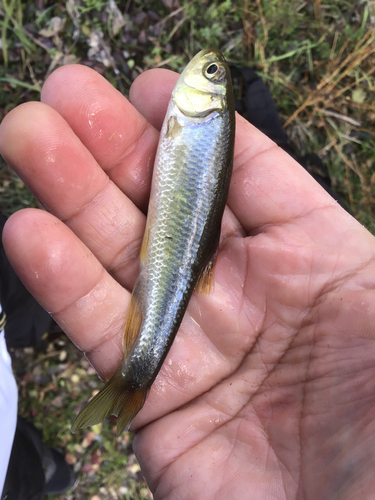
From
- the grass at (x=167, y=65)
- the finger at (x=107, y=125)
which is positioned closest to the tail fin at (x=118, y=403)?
the finger at (x=107, y=125)

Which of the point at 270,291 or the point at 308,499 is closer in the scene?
the point at 308,499

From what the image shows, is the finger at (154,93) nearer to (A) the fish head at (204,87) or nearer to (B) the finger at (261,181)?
(B) the finger at (261,181)

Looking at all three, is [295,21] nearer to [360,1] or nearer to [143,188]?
[360,1]

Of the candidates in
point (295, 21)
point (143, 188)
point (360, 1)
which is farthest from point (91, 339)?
point (360, 1)

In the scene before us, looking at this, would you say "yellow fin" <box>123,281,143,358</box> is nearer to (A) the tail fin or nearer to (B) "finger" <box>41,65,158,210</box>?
(A) the tail fin

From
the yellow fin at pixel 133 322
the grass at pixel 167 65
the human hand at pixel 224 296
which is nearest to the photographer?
the human hand at pixel 224 296

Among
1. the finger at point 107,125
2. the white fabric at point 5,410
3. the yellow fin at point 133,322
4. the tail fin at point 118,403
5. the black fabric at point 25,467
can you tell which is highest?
the finger at point 107,125
